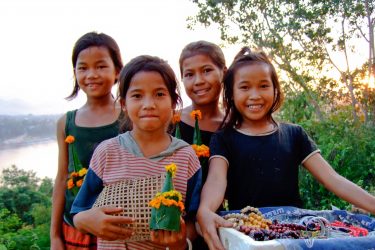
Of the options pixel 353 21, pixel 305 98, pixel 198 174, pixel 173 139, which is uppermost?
pixel 353 21

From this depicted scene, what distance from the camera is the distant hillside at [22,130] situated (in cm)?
1433

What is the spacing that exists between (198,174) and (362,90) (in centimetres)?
730

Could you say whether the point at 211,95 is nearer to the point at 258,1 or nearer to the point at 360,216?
the point at 360,216

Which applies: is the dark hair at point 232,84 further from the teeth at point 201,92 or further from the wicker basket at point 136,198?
the wicker basket at point 136,198

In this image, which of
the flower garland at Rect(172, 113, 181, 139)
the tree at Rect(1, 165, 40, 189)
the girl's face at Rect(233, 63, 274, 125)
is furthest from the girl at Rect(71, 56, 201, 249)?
the tree at Rect(1, 165, 40, 189)

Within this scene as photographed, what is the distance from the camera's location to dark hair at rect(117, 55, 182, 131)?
1841 mm

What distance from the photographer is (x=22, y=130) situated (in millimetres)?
14977

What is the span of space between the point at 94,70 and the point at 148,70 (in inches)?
23.1

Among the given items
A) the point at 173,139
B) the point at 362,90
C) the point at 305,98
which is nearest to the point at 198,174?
the point at 173,139

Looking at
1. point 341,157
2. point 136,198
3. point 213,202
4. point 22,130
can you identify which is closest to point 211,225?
point 213,202

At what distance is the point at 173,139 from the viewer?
1904 millimetres

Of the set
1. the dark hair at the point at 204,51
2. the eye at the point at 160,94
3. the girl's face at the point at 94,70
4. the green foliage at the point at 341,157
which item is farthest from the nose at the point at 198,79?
the green foliage at the point at 341,157

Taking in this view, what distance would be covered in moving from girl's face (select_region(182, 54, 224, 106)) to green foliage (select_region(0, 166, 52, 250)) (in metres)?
3.18

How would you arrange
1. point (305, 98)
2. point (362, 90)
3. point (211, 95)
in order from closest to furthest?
point (211, 95)
point (305, 98)
point (362, 90)
